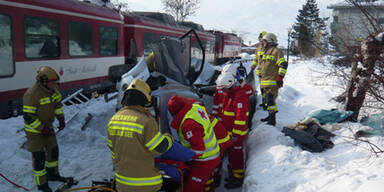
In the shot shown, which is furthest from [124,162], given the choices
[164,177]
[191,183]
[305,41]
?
[305,41]

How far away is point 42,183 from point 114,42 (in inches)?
260

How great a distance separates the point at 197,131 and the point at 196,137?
0.07m

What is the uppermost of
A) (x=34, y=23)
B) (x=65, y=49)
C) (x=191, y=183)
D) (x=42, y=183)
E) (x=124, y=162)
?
(x=34, y=23)

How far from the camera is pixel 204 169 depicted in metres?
3.26

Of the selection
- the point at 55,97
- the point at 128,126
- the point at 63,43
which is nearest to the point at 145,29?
the point at 63,43

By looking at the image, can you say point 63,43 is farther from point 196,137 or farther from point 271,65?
point 196,137

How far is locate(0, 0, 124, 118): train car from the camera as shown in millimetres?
5797

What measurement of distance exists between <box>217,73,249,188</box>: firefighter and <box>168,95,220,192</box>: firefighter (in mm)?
792

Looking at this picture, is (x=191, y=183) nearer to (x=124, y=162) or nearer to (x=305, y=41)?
(x=124, y=162)

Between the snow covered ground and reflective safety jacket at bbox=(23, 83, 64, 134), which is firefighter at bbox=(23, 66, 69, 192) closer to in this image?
reflective safety jacket at bbox=(23, 83, 64, 134)

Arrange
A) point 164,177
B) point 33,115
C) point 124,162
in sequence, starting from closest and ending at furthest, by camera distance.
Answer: point 124,162, point 164,177, point 33,115

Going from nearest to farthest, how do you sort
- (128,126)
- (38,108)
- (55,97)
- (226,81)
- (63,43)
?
(128,126) < (38,108) < (55,97) < (226,81) < (63,43)

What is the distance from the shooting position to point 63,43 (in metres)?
7.27

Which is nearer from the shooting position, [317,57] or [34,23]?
[317,57]
